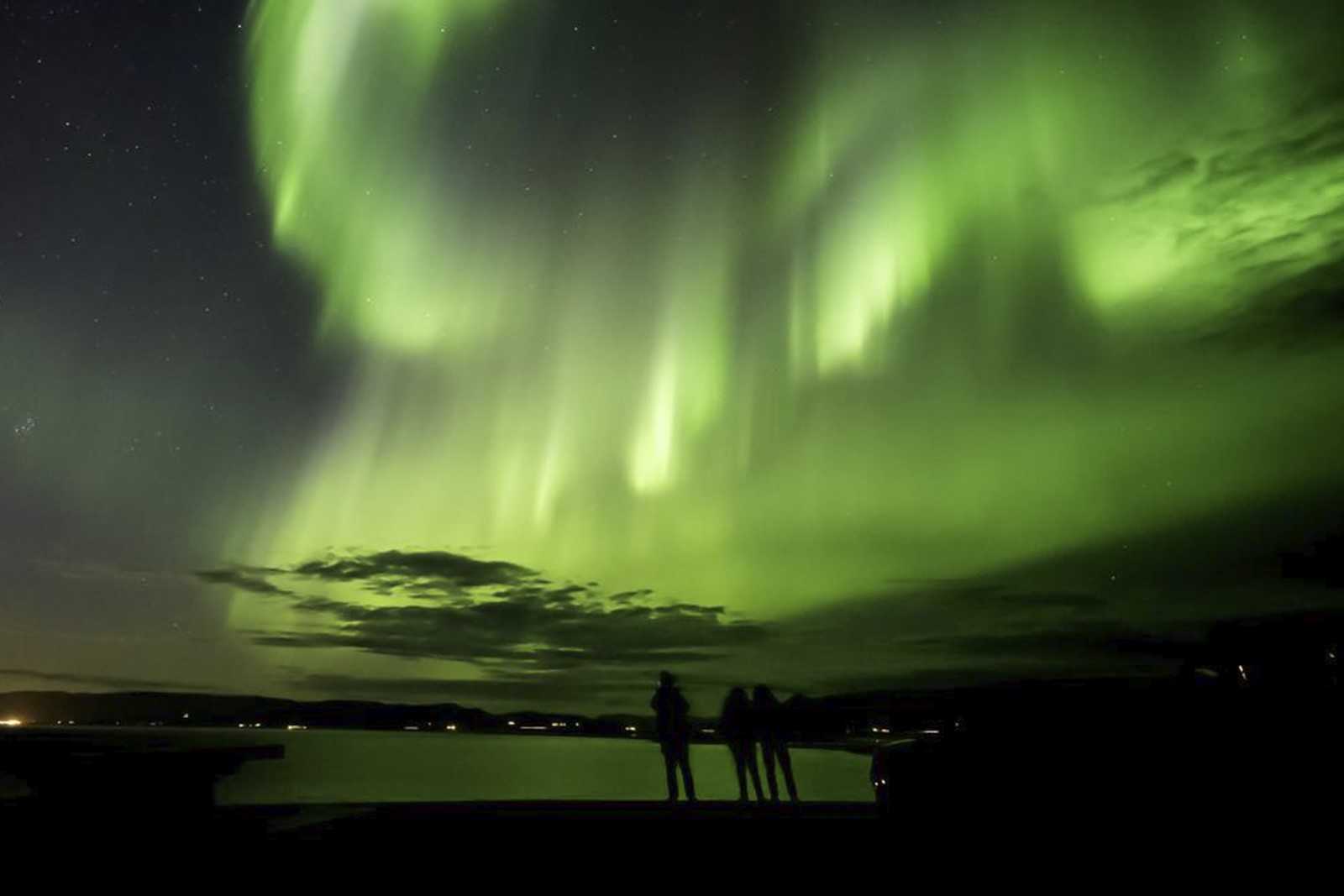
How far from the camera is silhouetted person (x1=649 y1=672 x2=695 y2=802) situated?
15664 millimetres

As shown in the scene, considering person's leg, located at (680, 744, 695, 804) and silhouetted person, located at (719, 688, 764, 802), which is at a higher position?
silhouetted person, located at (719, 688, 764, 802)

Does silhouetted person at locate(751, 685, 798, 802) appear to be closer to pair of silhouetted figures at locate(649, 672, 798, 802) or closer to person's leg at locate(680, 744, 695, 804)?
pair of silhouetted figures at locate(649, 672, 798, 802)

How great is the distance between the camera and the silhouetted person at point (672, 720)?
1566 centimetres

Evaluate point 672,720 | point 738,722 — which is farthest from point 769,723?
point 672,720

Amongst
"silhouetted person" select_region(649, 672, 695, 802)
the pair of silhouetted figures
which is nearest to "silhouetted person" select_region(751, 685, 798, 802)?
the pair of silhouetted figures

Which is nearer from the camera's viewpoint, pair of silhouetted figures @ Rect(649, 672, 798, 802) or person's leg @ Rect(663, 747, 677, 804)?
pair of silhouetted figures @ Rect(649, 672, 798, 802)

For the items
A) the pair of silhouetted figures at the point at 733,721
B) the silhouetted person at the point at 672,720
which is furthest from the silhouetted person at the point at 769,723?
the silhouetted person at the point at 672,720

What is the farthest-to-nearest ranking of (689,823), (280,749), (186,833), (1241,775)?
1. (280,749)
2. (689,823)
3. (186,833)
4. (1241,775)

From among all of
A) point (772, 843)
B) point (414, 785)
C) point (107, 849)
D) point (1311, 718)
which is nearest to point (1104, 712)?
point (1311, 718)

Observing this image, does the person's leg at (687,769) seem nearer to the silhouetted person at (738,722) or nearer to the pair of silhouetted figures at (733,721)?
the pair of silhouetted figures at (733,721)

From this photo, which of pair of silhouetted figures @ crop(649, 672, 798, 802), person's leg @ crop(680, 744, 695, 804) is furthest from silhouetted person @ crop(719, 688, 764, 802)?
person's leg @ crop(680, 744, 695, 804)

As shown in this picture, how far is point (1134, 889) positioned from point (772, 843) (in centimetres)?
507

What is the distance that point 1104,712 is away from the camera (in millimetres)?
8609

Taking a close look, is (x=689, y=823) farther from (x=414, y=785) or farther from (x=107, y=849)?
(x=414, y=785)
